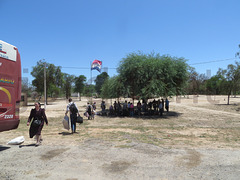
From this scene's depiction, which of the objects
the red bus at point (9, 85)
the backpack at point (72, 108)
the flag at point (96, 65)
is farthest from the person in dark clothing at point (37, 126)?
the flag at point (96, 65)

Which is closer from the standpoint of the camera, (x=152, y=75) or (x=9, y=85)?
(x=9, y=85)

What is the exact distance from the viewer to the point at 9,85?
6035 millimetres

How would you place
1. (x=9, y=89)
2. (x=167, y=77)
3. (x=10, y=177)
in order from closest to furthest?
(x=10, y=177) < (x=9, y=89) < (x=167, y=77)

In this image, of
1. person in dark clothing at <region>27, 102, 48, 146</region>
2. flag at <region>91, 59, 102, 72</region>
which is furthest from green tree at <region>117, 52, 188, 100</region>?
person in dark clothing at <region>27, 102, 48, 146</region>

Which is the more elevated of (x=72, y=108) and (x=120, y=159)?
(x=72, y=108)

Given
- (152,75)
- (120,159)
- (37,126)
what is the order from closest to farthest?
1. (120,159)
2. (37,126)
3. (152,75)

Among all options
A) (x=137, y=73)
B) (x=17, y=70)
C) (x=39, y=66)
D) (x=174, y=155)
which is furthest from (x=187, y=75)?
(x=39, y=66)

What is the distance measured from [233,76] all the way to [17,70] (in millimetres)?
32991

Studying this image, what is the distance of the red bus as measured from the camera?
5.80 m

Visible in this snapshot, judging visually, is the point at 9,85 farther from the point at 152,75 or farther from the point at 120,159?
the point at 152,75

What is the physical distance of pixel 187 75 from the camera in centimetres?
1786

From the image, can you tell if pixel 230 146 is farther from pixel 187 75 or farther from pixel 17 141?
pixel 187 75

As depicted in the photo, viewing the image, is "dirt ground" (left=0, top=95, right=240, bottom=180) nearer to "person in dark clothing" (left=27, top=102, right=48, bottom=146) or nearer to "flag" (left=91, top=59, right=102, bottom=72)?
"person in dark clothing" (left=27, top=102, right=48, bottom=146)

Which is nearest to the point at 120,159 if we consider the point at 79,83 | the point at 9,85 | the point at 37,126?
the point at 37,126
